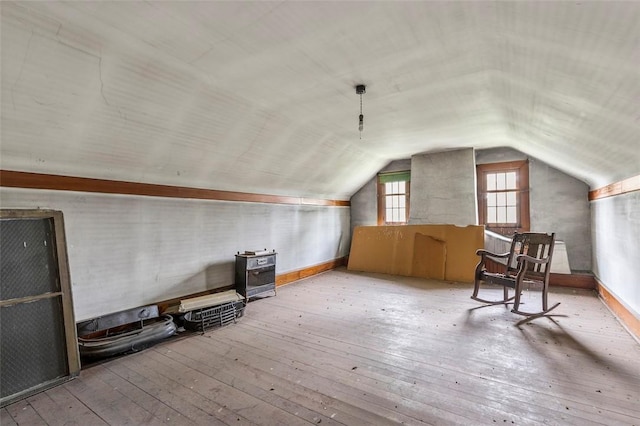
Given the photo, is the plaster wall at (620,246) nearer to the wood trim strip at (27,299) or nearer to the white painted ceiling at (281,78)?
the white painted ceiling at (281,78)

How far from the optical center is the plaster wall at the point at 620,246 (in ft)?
10.4

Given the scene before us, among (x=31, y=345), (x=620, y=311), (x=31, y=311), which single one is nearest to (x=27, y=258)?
(x=31, y=311)

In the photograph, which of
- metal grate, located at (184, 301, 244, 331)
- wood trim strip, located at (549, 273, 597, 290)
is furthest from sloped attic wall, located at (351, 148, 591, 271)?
metal grate, located at (184, 301, 244, 331)

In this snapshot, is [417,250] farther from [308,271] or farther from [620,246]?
[620,246]

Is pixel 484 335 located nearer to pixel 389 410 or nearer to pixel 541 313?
pixel 541 313

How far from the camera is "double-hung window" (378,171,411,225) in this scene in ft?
24.1

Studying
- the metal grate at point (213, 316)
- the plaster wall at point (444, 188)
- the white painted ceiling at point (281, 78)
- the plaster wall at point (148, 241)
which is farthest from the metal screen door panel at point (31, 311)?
the plaster wall at point (444, 188)

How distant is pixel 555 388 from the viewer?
225 cm

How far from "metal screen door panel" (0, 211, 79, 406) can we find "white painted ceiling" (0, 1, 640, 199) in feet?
2.35

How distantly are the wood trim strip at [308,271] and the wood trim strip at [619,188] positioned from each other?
16.3ft

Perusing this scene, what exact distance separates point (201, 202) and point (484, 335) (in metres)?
3.95

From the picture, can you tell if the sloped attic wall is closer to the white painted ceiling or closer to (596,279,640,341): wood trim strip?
(596,279,640,341): wood trim strip

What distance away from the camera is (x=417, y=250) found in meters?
6.38

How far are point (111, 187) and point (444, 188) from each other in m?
5.93
